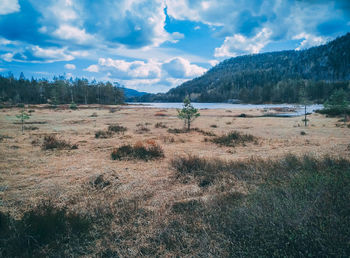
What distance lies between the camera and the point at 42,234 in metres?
3.59

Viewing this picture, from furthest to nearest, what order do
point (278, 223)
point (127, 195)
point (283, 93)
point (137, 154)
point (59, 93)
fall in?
point (283, 93) → point (59, 93) → point (137, 154) → point (127, 195) → point (278, 223)

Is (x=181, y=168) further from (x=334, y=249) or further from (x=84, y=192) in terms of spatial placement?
(x=334, y=249)

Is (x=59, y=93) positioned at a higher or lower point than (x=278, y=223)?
higher

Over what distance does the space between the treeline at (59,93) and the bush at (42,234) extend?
324 feet

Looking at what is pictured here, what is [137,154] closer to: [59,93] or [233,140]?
[233,140]

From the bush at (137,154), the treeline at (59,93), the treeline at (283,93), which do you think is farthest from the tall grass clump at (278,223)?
the treeline at (59,93)

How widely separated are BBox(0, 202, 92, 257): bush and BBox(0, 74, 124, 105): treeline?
9861 cm

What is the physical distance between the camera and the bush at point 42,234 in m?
3.21

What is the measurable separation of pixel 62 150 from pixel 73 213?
8504mm

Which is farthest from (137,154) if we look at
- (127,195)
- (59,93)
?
(59,93)

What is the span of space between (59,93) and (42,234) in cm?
11585

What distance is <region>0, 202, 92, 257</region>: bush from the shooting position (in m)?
3.21

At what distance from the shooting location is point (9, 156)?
9.89m

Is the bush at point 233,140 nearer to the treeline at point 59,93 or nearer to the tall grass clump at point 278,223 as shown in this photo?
the tall grass clump at point 278,223
